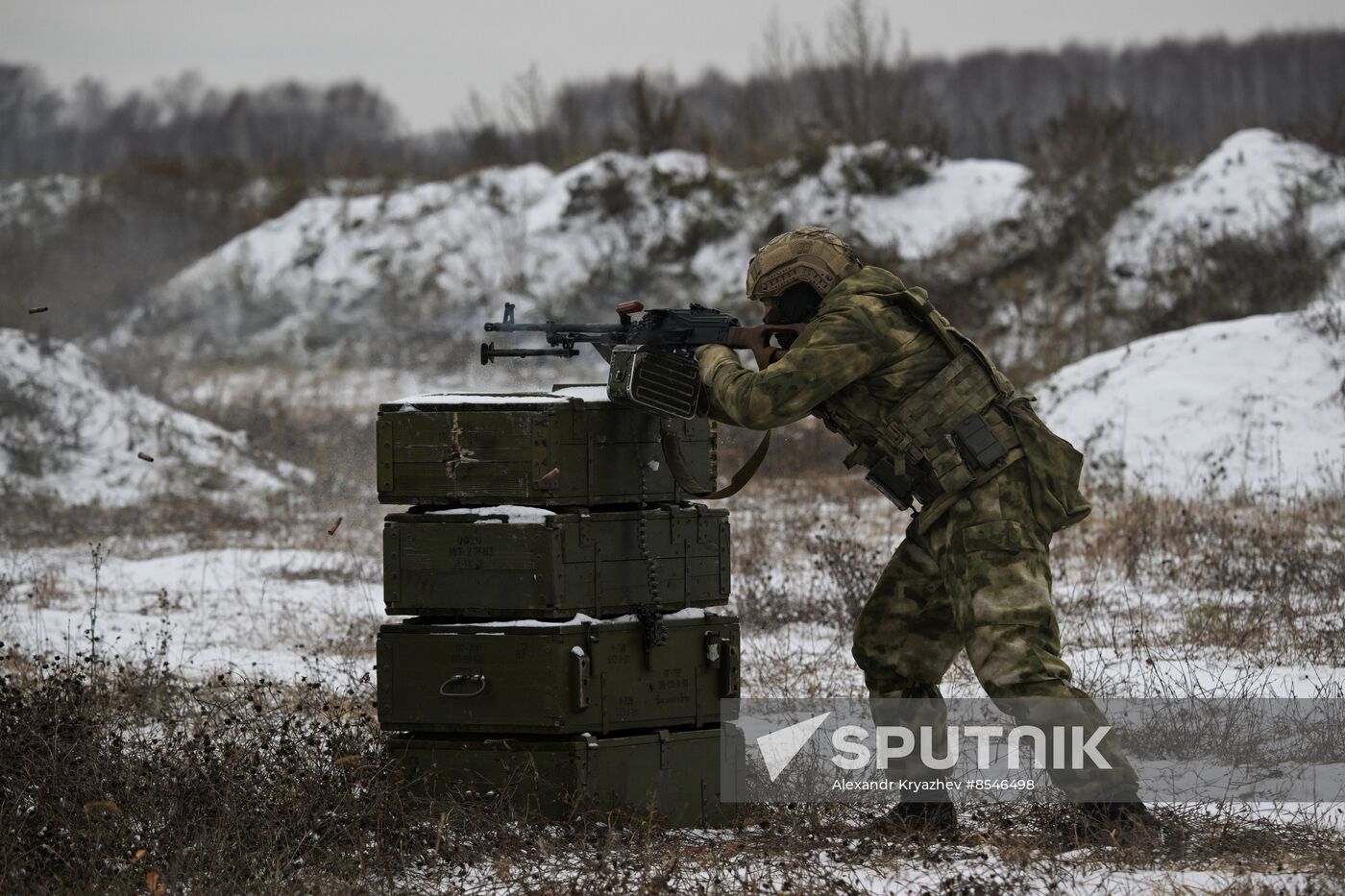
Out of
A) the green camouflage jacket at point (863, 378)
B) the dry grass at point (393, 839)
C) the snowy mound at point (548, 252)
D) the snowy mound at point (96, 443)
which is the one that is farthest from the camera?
the snowy mound at point (548, 252)

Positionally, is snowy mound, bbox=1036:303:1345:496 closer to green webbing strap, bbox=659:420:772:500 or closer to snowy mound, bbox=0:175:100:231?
green webbing strap, bbox=659:420:772:500

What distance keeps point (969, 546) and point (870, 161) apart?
22625 mm

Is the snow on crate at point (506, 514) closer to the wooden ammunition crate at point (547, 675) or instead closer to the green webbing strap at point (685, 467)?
the wooden ammunition crate at point (547, 675)

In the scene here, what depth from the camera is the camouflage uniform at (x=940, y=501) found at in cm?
471

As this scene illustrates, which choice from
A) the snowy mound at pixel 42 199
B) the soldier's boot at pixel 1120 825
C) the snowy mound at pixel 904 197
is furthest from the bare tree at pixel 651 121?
the soldier's boot at pixel 1120 825

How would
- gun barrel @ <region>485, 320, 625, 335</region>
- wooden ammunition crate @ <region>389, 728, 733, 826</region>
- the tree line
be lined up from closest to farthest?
wooden ammunition crate @ <region>389, 728, 733, 826</region> < gun barrel @ <region>485, 320, 625, 335</region> < the tree line

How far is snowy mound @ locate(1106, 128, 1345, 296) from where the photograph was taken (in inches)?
833

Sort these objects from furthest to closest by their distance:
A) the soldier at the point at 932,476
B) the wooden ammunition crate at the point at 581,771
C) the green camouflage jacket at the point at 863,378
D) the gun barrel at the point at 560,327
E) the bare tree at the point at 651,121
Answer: the bare tree at the point at 651,121 → the gun barrel at the point at 560,327 → the wooden ammunition crate at the point at 581,771 → the green camouflage jacket at the point at 863,378 → the soldier at the point at 932,476

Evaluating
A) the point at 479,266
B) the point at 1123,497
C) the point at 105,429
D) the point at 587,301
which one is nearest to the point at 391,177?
the point at 479,266

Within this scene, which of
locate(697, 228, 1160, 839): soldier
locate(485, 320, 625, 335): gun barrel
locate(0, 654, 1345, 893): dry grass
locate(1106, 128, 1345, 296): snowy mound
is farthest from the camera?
locate(1106, 128, 1345, 296): snowy mound

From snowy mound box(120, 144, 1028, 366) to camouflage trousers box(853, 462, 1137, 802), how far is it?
19.7m

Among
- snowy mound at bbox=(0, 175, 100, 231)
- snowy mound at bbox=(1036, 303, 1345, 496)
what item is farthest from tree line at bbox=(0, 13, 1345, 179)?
snowy mound at bbox=(1036, 303, 1345, 496)

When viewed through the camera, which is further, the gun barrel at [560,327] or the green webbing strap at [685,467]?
the gun barrel at [560,327]

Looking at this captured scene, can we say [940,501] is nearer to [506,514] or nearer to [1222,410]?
[506,514]
